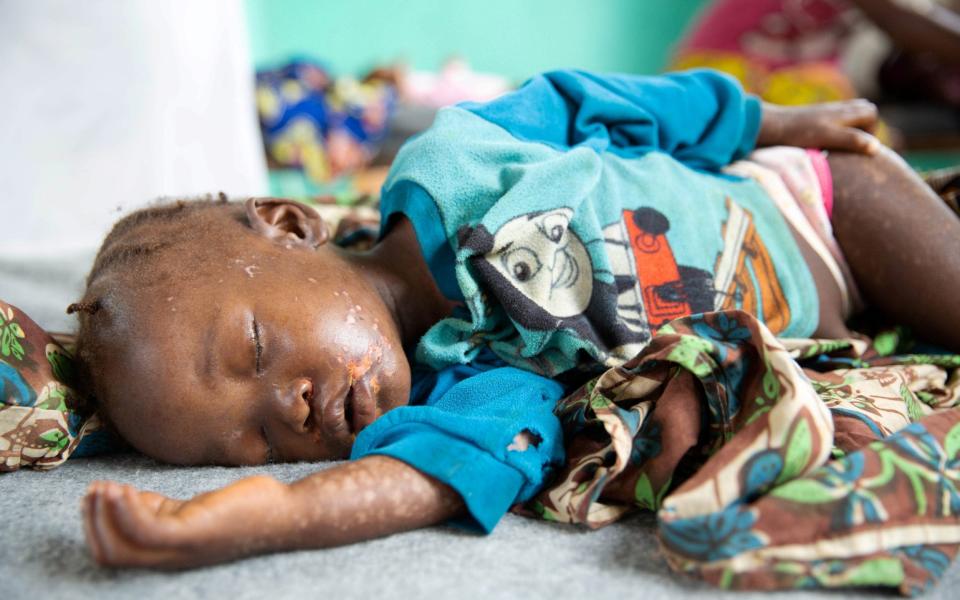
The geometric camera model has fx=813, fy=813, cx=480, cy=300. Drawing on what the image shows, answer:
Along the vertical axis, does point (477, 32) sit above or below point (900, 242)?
above

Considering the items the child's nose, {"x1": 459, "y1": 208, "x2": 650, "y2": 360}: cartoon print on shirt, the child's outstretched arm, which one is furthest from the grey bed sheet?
{"x1": 459, "y1": 208, "x2": 650, "y2": 360}: cartoon print on shirt

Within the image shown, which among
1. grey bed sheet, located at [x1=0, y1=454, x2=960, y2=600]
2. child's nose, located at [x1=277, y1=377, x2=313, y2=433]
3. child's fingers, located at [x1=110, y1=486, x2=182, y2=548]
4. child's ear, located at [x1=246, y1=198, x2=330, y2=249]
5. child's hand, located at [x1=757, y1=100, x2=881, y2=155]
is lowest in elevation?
grey bed sheet, located at [x1=0, y1=454, x2=960, y2=600]

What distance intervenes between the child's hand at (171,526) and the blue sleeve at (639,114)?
67 cm

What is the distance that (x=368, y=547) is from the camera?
0.73 m

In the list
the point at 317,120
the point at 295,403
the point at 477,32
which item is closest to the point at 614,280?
the point at 295,403

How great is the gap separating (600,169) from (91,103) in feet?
3.97

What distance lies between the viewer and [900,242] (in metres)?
1.12

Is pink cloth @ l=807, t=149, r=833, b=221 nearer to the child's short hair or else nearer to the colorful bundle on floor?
the child's short hair

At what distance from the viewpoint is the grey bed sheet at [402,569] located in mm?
→ 635

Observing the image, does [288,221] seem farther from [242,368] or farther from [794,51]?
[794,51]

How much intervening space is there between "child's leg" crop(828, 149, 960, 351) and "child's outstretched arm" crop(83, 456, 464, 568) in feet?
2.43

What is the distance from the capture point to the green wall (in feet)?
10.8

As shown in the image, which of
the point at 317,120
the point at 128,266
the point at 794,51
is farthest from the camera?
the point at 794,51

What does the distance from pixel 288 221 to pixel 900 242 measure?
85 cm
